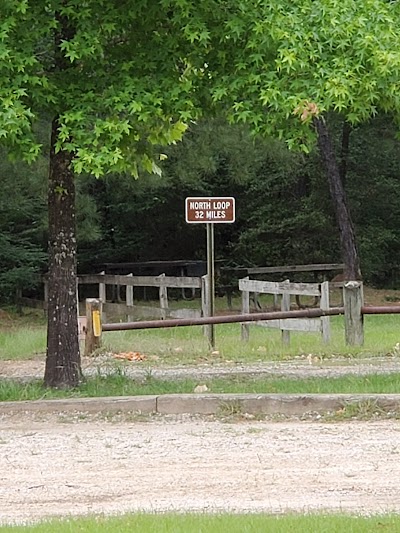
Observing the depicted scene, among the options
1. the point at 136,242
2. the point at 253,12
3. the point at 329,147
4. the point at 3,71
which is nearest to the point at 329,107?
the point at 253,12

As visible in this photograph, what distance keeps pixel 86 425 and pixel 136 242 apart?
24.2 metres

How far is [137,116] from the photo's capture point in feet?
30.3

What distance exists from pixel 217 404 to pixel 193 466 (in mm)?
2150

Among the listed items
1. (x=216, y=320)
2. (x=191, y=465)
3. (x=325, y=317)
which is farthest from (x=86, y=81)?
(x=325, y=317)

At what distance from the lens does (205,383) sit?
36.0ft

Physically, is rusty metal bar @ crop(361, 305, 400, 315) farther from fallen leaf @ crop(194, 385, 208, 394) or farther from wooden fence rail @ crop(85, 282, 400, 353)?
fallen leaf @ crop(194, 385, 208, 394)

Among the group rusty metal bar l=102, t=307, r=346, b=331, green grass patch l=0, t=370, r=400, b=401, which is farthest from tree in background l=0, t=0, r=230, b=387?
rusty metal bar l=102, t=307, r=346, b=331

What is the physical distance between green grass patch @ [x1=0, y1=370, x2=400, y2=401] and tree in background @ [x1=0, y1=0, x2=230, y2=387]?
23.8 inches

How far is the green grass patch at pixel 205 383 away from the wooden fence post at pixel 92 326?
9.67 feet

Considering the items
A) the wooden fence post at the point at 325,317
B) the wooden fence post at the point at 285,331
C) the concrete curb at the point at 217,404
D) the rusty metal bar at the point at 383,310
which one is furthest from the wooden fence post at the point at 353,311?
the concrete curb at the point at 217,404

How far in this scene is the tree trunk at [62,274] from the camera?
1039 centimetres

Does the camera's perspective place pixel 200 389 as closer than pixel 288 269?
Yes

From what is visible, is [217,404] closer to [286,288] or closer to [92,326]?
[92,326]

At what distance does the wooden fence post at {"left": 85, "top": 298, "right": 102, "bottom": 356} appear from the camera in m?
14.2
